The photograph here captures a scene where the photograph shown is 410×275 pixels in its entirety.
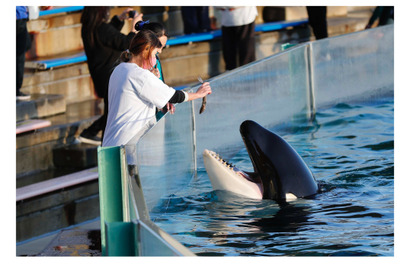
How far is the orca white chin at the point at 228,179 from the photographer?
604cm

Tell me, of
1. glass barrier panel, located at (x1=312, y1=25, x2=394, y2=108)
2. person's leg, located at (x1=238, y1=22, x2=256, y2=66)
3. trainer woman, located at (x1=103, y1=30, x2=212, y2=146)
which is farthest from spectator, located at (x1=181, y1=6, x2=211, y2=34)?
trainer woman, located at (x1=103, y1=30, x2=212, y2=146)

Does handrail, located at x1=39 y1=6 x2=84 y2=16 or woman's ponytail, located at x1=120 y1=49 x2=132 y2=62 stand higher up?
handrail, located at x1=39 y1=6 x2=84 y2=16

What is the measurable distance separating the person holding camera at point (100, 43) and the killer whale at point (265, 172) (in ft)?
8.80

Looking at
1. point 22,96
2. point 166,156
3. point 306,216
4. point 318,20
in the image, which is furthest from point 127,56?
point 318,20

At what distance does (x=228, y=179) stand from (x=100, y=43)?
3246 millimetres

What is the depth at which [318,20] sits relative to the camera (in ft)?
40.0

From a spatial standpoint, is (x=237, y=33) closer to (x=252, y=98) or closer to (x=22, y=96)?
(x=252, y=98)

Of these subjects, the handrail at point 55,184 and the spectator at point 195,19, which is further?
the spectator at point 195,19

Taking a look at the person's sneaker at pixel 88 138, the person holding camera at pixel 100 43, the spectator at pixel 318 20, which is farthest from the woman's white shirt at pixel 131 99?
the spectator at pixel 318 20

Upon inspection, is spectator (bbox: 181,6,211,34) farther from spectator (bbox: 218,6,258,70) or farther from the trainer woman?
the trainer woman

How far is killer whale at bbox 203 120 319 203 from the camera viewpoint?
6070mm

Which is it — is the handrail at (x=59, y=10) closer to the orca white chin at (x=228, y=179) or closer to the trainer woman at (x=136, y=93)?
the trainer woman at (x=136, y=93)

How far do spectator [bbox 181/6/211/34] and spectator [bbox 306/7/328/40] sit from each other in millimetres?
1554

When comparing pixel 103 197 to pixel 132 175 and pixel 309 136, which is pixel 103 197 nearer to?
pixel 132 175
